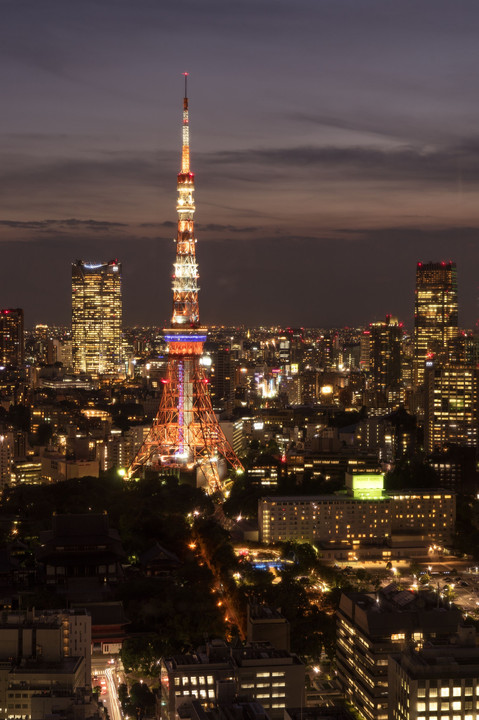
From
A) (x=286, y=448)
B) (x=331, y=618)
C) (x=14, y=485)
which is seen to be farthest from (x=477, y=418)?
(x=331, y=618)

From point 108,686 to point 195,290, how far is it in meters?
12.4

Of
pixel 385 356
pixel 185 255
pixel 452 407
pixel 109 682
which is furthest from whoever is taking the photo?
pixel 385 356

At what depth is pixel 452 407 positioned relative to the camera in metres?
30.2

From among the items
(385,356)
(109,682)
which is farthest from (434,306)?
(109,682)

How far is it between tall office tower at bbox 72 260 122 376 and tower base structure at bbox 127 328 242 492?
92.1ft


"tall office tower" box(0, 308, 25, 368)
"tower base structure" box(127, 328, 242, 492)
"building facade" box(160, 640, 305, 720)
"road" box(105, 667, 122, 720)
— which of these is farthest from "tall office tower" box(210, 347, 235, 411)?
"building facade" box(160, 640, 305, 720)

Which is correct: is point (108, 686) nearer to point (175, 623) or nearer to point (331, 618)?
point (175, 623)

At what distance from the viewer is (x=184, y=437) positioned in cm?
2450

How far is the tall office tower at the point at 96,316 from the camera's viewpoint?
5316 centimetres

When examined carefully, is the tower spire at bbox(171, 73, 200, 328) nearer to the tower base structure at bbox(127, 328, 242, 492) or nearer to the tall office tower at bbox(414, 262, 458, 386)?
the tower base structure at bbox(127, 328, 242, 492)

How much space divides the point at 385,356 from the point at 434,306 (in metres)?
2.79

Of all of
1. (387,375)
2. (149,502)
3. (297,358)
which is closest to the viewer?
(149,502)

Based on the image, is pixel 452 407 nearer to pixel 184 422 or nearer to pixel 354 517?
pixel 184 422

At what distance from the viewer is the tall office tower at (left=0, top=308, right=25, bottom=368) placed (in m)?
48.4
